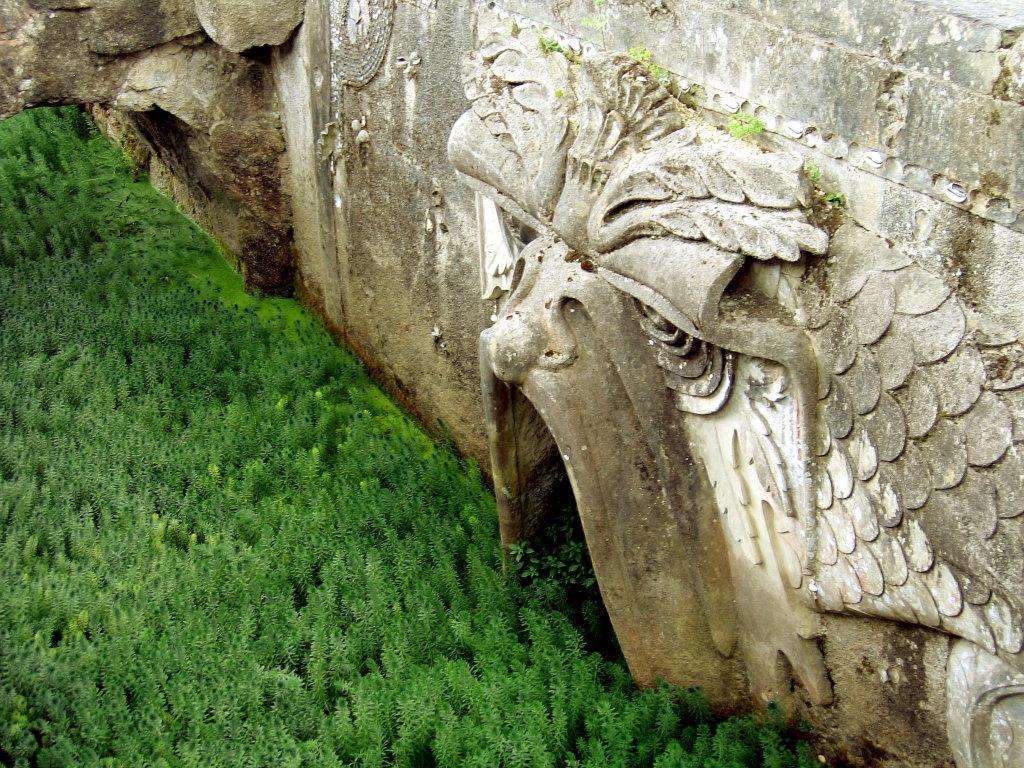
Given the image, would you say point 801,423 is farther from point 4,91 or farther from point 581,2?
point 4,91

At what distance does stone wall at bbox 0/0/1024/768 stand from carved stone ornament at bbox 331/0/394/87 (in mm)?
323

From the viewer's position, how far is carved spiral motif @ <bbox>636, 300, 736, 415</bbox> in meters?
3.03

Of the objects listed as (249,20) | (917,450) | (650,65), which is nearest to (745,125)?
(650,65)

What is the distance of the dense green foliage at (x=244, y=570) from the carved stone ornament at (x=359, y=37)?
157cm

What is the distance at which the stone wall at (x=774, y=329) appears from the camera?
95.5 inches

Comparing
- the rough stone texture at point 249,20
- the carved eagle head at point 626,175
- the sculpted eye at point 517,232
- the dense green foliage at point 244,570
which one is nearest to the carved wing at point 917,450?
the carved eagle head at point 626,175

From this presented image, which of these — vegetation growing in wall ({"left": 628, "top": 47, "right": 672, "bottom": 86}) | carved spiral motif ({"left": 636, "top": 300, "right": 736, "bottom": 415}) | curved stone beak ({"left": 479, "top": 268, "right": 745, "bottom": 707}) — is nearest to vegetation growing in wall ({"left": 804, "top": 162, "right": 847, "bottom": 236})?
carved spiral motif ({"left": 636, "top": 300, "right": 736, "bottom": 415})

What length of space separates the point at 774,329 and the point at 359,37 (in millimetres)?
3096

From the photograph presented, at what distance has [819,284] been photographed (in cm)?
275

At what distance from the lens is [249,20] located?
5.72 meters

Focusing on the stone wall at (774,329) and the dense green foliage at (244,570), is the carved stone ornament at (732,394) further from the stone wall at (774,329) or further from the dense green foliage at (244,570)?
the dense green foliage at (244,570)

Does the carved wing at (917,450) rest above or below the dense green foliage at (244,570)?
above

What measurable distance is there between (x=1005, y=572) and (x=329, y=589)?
9.04 feet

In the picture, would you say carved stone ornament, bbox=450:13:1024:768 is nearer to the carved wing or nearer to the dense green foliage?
the carved wing
